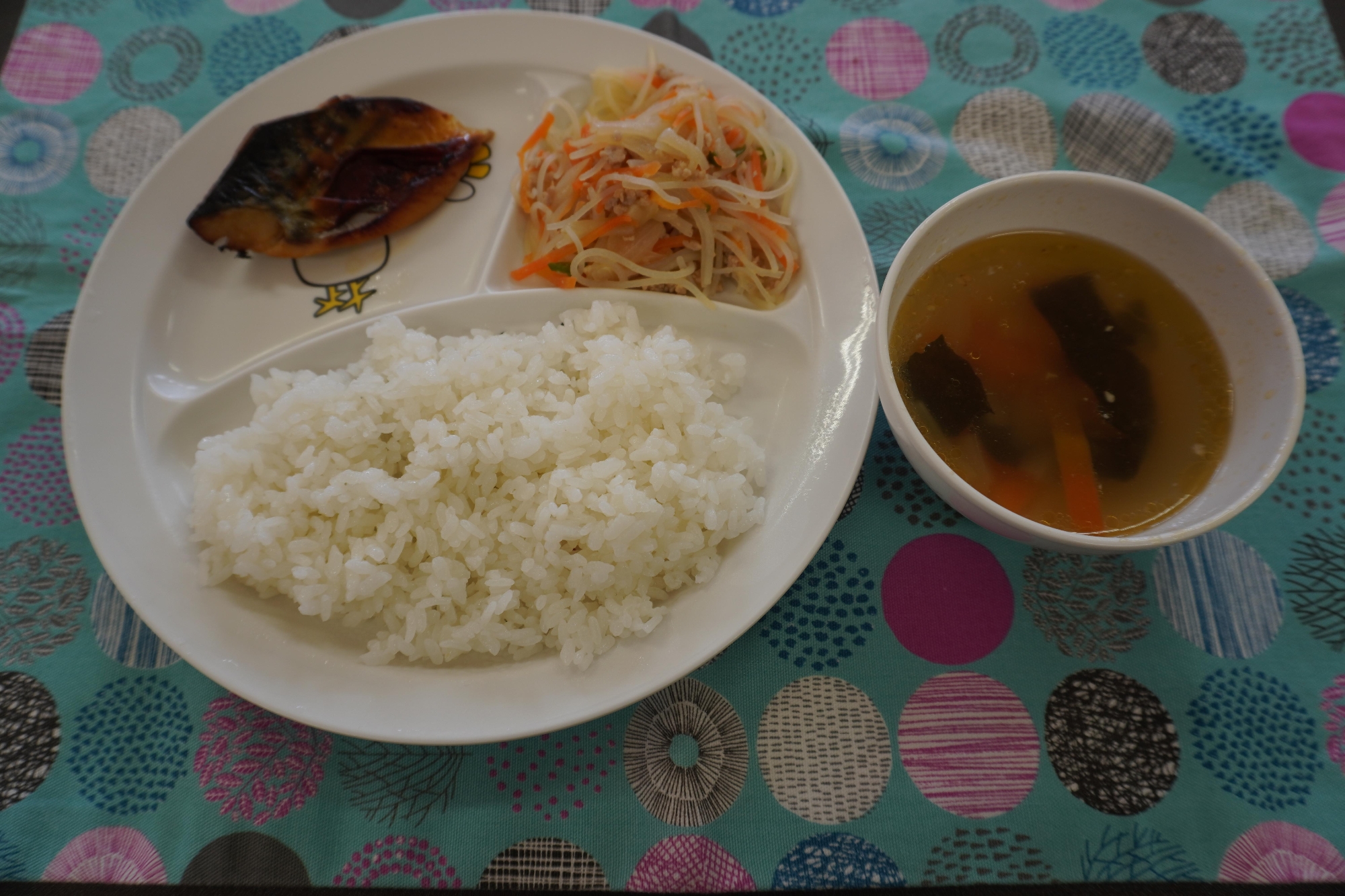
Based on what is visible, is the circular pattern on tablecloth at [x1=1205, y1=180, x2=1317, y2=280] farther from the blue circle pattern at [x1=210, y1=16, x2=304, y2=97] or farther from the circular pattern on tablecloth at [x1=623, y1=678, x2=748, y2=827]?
the blue circle pattern at [x1=210, y1=16, x2=304, y2=97]

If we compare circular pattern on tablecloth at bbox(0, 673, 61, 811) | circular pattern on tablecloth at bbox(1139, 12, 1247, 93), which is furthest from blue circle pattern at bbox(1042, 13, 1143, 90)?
circular pattern on tablecloth at bbox(0, 673, 61, 811)

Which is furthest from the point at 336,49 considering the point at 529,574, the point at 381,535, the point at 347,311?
the point at 529,574

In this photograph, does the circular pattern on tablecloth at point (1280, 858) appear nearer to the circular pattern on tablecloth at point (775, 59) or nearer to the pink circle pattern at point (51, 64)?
the circular pattern on tablecloth at point (775, 59)

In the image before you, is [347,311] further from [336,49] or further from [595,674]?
A: [595,674]

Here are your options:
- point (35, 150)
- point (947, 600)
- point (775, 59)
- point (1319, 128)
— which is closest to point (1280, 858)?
point (947, 600)

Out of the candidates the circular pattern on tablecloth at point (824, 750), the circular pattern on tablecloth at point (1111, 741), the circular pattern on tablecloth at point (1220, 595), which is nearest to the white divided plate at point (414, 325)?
the circular pattern on tablecloth at point (824, 750)
